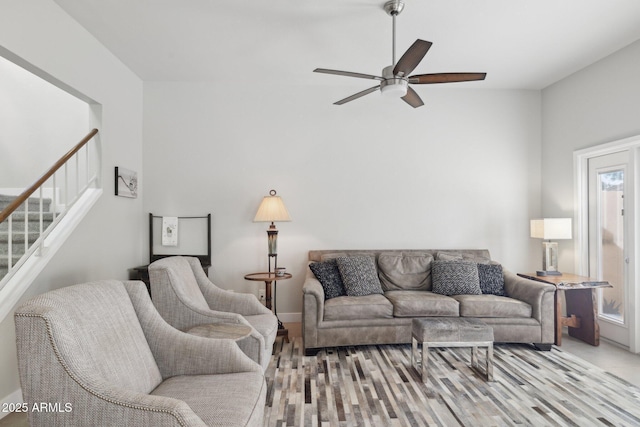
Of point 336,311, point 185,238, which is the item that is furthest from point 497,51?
point 185,238

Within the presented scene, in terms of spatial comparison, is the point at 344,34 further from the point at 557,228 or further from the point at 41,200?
the point at 557,228

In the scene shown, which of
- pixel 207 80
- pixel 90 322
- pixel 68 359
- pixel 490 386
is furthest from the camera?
pixel 207 80

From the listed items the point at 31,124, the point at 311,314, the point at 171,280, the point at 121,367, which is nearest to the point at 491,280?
the point at 311,314

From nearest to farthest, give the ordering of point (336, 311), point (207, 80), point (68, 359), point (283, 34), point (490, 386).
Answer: point (68, 359) < point (490, 386) < point (283, 34) < point (336, 311) < point (207, 80)

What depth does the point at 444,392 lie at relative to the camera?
2.66m

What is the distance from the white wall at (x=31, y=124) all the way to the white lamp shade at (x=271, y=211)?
8.13 ft

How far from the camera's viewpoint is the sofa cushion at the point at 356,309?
3.50 m

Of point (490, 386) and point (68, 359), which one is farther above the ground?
point (68, 359)

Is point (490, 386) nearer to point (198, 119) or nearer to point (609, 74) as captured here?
point (609, 74)

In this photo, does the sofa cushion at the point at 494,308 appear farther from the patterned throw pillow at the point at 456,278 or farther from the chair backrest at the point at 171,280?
the chair backrest at the point at 171,280

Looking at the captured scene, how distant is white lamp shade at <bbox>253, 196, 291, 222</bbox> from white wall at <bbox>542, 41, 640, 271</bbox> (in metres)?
3.36

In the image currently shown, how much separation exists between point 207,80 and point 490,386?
14.2 feet

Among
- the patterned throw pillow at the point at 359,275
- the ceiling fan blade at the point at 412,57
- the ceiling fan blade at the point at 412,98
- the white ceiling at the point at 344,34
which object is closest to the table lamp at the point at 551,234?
the white ceiling at the point at 344,34

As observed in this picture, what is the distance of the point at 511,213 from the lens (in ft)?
15.3
